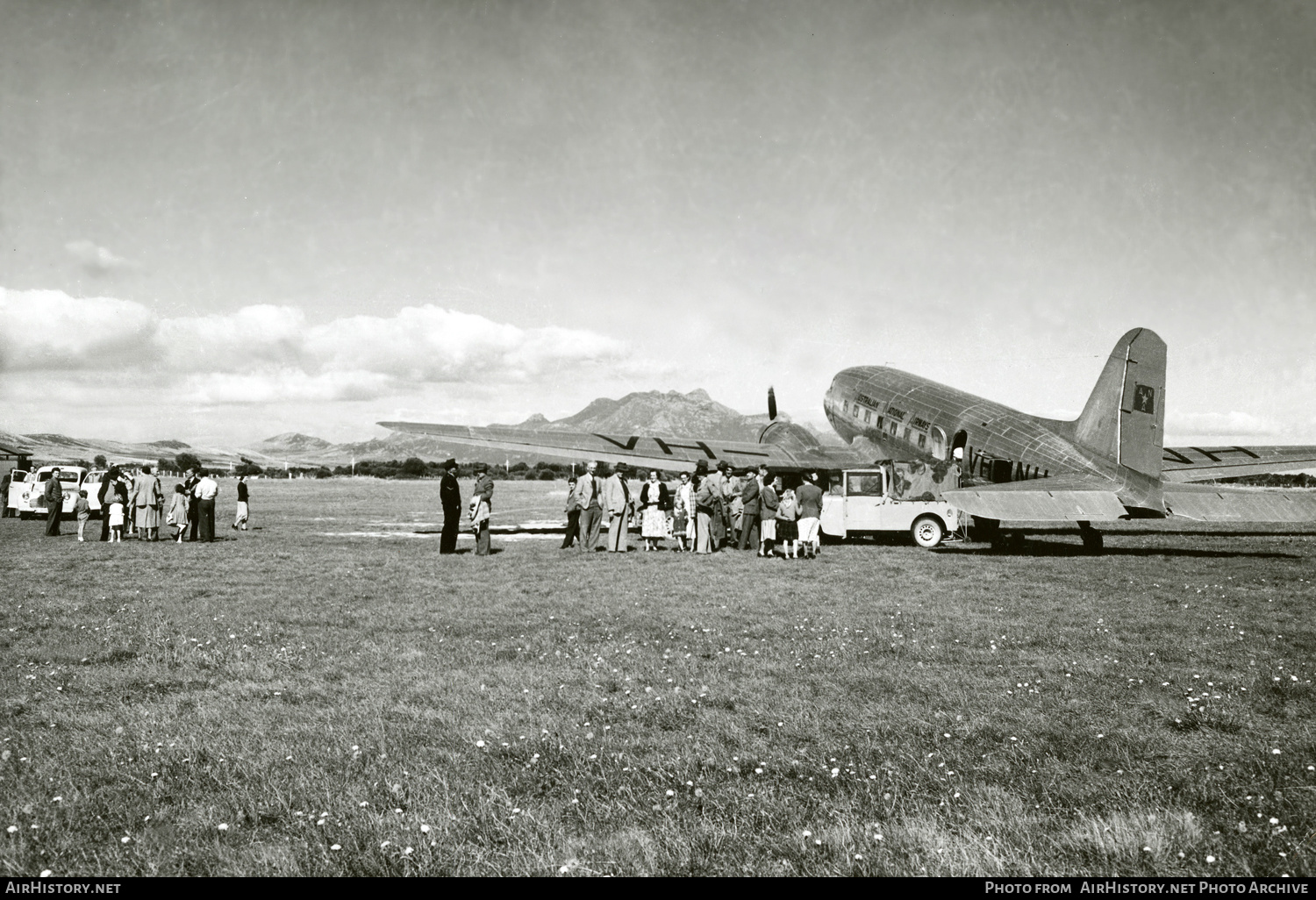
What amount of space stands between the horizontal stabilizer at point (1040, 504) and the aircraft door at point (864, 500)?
11.8 ft

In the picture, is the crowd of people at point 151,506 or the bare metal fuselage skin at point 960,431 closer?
the bare metal fuselage skin at point 960,431

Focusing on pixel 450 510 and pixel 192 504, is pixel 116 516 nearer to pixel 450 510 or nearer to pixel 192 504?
pixel 192 504

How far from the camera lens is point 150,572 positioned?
14680mm

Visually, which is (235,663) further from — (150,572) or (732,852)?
(150,572)

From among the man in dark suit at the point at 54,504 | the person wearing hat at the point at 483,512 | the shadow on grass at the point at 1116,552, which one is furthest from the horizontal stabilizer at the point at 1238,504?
the man in dark suit at the point at 54,504

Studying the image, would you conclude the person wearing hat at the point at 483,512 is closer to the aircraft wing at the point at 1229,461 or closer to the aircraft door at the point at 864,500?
the aircraft door at the point at 864,500

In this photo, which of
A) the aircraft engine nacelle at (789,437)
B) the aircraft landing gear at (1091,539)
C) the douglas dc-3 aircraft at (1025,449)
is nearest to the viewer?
the douglas dc-3 aircraft at (1025,449)

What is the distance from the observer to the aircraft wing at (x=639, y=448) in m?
24.1

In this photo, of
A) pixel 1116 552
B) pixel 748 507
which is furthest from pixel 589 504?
pixel 1116 552

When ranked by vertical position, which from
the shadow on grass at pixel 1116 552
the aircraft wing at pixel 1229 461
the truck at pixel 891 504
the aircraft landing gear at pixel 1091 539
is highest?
the aircraft wing at pixel 1229 461

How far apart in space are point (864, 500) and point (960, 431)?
12.1 feet

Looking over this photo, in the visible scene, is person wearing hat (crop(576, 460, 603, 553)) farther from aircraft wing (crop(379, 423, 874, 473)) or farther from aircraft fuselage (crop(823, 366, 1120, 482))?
aircraft fuselage (crop(823, 366, 1120, 482))

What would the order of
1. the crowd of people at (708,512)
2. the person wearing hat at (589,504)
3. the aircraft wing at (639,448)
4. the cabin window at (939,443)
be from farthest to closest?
the aircraft wing at (639,448)
the cabin window at (939,443)
the person wearing hat at (589,504)
the crowd of people at (708,512)

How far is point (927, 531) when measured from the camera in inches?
808
